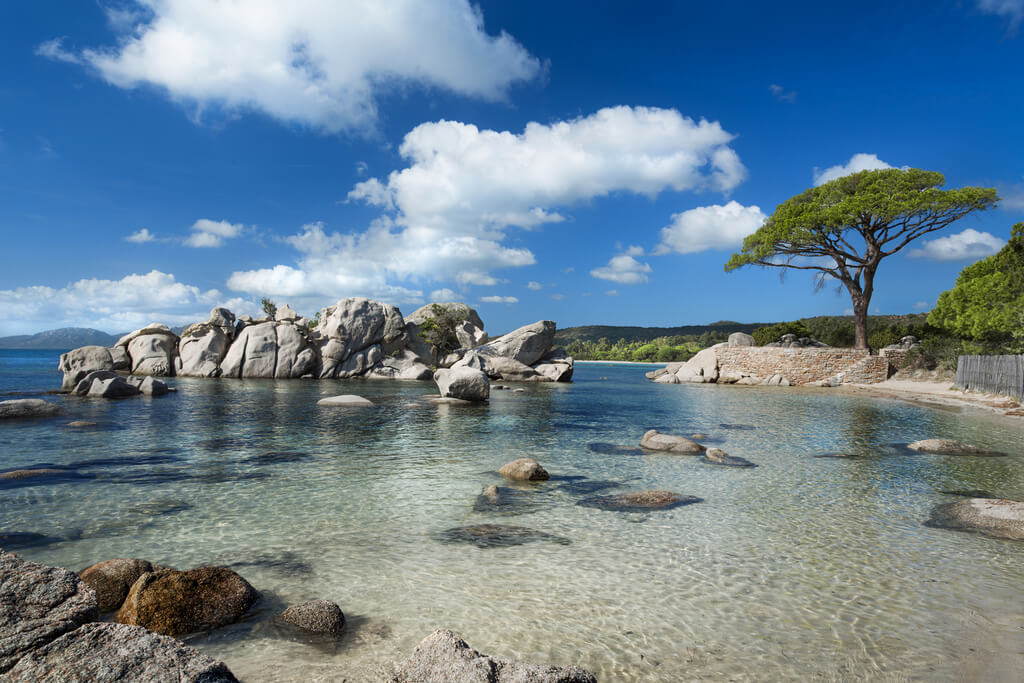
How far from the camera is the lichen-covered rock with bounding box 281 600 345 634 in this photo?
5.27 meters

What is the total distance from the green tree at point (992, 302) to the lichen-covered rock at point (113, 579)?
132 feet

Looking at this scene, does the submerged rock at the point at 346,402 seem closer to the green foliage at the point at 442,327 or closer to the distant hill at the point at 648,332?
the green foliage at the point at 442,327

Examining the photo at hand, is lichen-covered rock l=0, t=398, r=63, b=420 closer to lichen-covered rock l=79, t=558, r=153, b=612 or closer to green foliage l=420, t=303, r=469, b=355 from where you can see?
lichen-covered rock l=79, t=558, r=153, b=612

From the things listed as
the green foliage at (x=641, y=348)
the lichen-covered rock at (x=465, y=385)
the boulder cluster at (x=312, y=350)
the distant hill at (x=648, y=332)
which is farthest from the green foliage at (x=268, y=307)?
the distant hill at (x=648, y=332)

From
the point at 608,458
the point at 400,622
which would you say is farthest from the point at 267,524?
the point at 608,458

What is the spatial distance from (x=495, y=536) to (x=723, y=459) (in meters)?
8.30

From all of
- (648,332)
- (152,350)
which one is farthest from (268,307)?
(648,332)

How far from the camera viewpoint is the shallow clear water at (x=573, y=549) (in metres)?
5.01

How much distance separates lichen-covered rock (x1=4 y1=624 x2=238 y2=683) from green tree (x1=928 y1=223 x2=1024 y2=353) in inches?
1576

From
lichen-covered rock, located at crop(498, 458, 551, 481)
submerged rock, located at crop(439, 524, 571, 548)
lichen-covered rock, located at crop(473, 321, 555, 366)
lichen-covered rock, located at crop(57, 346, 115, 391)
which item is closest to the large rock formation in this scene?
lichen-covered rock, located at crop(57, 346, 115, 391)

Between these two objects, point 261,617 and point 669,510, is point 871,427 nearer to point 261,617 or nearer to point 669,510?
point 669,510

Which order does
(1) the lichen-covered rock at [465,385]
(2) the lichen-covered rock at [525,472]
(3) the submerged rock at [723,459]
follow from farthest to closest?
(1) the lichen-covered rock at [465,385] < (3) the submerged rock at [723,459] < (2) the lichen-covered rock at [525,472]

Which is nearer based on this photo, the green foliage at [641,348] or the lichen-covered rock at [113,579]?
the lichen-covered rock at [113,579]

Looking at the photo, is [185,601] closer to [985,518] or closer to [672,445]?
[985,518]
